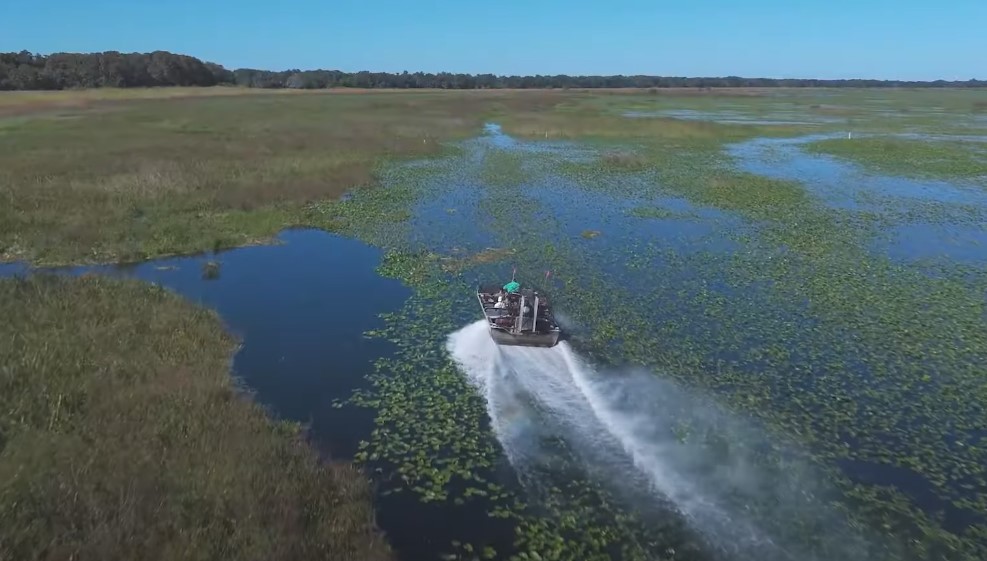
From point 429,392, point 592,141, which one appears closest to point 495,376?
point 429,392

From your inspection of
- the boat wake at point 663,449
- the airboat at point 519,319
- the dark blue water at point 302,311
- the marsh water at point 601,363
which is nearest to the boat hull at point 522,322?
the airboat at point 519,319

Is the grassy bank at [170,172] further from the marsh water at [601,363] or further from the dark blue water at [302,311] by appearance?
the marsh water at [601,363]

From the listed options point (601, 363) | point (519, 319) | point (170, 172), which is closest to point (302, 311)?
point (519, 319)

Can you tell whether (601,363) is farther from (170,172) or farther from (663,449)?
(170,172)

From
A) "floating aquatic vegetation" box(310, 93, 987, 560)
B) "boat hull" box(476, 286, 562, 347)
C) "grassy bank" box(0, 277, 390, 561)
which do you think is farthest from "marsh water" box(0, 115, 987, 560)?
"grassy bank" box(0, 277, 390, 561)

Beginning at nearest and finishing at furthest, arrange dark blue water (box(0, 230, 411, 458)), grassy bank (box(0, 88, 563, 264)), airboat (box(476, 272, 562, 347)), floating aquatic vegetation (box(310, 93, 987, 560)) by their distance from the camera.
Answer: floating aquatic vegetation (box(310, 93, 987, 560)), dark blue water (box(0, 230, 411, 458)), airboat (box(476, 272, 562, 347)), grassy bank (box(0, 88, 563, 264))

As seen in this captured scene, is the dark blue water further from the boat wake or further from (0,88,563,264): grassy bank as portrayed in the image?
the boat wake

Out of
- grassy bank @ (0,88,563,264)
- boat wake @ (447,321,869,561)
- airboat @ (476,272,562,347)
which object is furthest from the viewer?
grassy bank @ (0,88,563,264)
